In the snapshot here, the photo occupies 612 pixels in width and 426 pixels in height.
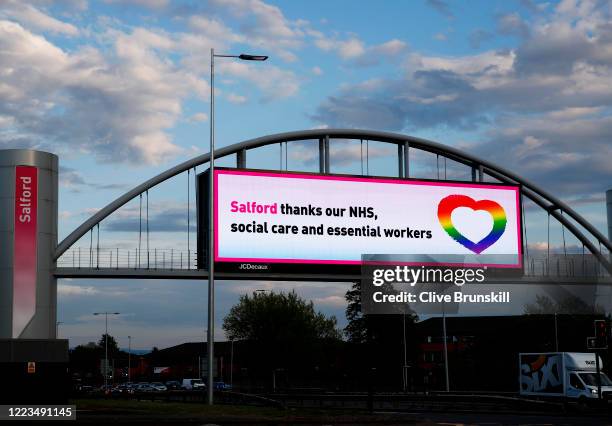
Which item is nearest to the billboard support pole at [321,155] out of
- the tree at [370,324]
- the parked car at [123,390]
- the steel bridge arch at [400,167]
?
the steel bridge arch at [400,167]

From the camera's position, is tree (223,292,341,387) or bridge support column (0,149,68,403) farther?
tree (223,292,341,387)

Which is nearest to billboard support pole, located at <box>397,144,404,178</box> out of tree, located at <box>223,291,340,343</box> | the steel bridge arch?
the steel bridge arch

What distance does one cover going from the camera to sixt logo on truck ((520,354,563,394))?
2081 inches

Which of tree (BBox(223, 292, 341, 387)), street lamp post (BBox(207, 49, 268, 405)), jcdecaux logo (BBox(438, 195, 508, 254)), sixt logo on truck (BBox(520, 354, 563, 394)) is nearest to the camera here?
street lamp post (BBox(207, 49, 268, 405))

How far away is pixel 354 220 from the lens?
52094 mm

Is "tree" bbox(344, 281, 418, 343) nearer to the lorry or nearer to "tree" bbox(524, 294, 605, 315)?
"tree" bbox(524, 294, 605, 315)

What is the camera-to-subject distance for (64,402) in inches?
1203

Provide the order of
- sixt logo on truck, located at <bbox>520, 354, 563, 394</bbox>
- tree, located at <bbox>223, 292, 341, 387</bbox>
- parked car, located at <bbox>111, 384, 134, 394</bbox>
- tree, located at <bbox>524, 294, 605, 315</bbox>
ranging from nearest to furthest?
1. sixt logo on truck, located at <bbox>520, 354, 563, 394</bbox>
2. parked car, located at <bbox>111, 384, 134, 394</bbox>
3. tree, located at <bbox>524, 294, 605, 315</bbox>
4. tree, located at <bbox>223, 292, 341, 387</bbox>

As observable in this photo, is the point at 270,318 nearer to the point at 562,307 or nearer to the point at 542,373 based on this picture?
the point at 562,307

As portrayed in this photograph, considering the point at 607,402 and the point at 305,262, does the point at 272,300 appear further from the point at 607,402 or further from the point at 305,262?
the point at 607,402

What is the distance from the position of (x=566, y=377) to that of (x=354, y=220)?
14823 millimetres

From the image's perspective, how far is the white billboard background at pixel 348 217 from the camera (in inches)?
1953

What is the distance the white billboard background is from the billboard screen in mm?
56

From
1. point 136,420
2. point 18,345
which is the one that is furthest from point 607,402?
point 18,345
